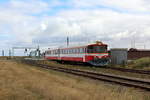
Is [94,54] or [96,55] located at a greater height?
[94,54]

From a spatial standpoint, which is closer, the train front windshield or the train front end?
the train front end

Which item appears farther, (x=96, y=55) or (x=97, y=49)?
(x=97, y=49)

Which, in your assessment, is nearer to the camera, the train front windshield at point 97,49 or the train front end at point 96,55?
the train front end at point 96,55

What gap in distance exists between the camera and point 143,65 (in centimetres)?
3095

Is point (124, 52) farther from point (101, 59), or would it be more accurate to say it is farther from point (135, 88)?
point (135, 88)

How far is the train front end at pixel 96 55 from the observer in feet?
103

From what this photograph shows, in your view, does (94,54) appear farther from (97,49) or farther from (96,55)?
(97,49)

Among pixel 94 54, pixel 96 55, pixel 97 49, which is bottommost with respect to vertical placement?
pixel 96 55

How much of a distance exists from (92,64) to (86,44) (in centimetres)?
272

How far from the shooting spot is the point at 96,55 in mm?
31516

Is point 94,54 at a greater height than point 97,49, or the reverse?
point 97,49

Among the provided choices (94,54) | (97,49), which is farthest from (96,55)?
(97,49)

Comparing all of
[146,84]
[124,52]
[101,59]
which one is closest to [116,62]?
[124,52]

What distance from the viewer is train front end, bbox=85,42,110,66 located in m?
31.4
